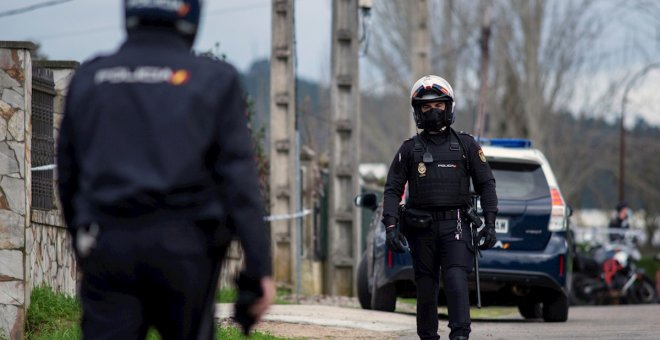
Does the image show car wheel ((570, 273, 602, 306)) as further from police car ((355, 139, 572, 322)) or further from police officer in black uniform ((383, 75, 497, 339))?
police officer in black uniform ((383, 75, 497, 339))

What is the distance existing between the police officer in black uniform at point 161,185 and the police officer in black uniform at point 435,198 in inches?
193

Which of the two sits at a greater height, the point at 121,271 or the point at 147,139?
the point at 147,139

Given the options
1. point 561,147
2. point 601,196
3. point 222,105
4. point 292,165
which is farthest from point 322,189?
point 601,196

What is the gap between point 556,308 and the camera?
46.3 feet

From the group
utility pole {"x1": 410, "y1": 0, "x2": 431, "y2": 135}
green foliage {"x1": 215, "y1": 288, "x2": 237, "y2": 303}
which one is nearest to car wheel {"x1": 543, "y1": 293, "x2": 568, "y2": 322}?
green foliage {"x1": 215, "y1": 288, "x2": 237, "y2": 303}

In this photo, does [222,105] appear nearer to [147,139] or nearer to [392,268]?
[147,139]

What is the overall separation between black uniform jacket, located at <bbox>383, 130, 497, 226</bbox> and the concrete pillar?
2.38m

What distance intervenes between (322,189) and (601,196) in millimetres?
46867

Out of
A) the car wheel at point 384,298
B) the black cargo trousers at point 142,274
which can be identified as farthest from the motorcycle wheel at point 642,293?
the black cargo trousers at point 142,274

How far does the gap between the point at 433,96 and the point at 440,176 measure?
0.50 m

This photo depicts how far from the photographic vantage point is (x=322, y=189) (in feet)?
76.7

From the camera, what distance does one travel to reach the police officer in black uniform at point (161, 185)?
414 cm

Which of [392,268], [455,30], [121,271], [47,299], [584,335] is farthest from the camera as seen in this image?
[455,30]

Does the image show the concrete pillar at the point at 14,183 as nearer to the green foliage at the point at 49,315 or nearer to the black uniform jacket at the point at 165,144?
the green foliage at the point at 49,315
